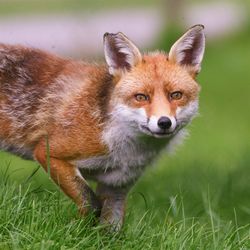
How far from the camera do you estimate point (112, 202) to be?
748 cm

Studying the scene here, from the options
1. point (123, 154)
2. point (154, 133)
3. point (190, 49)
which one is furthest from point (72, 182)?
point (190, 49)

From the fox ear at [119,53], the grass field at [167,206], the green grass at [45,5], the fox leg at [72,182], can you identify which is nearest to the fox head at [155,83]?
the fox ear at [119,53]

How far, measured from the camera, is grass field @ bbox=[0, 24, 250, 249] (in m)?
6.27

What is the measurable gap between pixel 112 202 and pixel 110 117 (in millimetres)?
796

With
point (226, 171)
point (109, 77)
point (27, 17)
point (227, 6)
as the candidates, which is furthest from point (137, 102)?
point (227, 6)

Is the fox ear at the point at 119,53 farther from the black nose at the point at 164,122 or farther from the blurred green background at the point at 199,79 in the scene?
the blurred green background at the point at 199,79

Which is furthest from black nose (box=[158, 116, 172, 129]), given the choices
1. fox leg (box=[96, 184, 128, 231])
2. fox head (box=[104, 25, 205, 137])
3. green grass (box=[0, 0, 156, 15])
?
green grass (box=[0, 0, 156, 15])

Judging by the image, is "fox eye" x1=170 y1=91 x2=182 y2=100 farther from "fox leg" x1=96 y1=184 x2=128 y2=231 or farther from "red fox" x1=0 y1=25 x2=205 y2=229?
"fox leg" x1=96 y1=184 x2=128 y2=231

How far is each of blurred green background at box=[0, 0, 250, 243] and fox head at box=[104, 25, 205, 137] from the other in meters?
0.65

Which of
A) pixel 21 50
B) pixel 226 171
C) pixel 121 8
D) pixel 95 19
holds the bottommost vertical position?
pixel 121 8

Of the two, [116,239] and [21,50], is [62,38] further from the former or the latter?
[116,239]

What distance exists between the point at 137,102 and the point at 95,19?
1705 cm

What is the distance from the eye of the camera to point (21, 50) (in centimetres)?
798

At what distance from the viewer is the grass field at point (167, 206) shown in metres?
6.27
